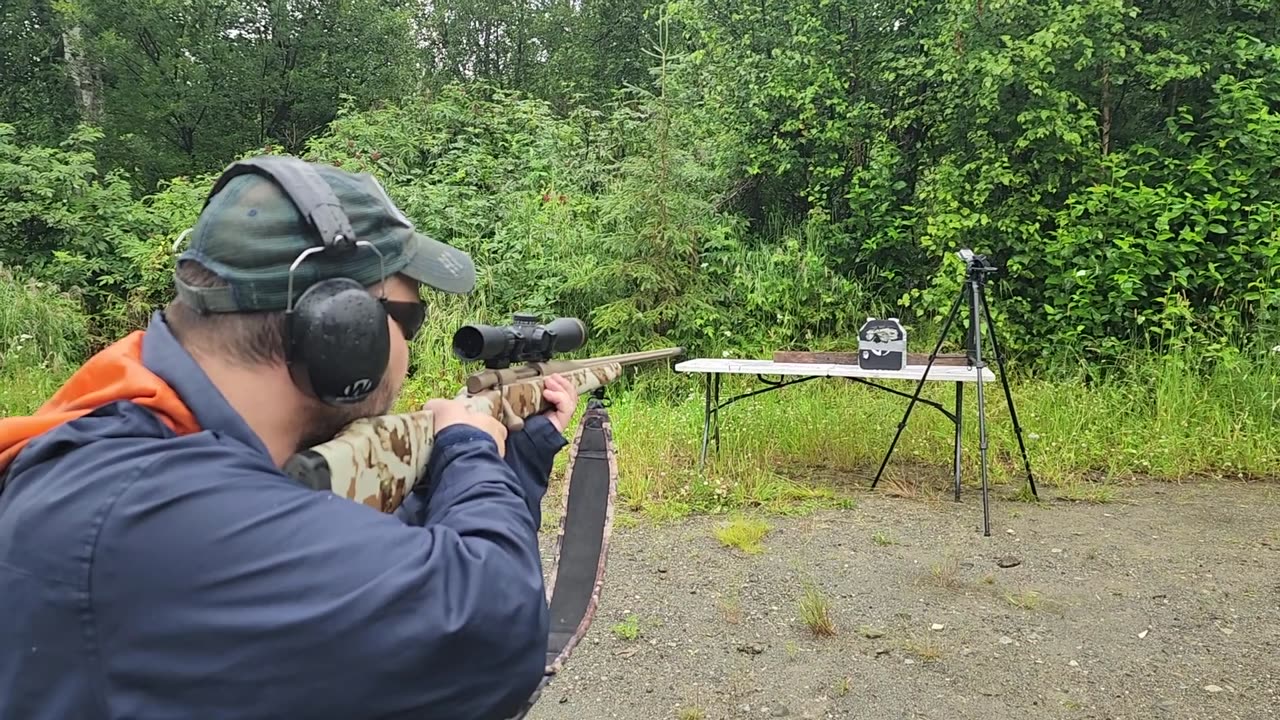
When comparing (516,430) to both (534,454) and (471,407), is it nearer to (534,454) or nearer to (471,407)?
(534,454)

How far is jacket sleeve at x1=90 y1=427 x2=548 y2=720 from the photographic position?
0.92 meters

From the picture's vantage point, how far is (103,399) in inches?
41.6

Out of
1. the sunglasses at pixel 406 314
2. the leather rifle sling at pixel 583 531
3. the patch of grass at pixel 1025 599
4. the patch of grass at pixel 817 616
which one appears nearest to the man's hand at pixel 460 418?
the sunglasses at pixel 406 314

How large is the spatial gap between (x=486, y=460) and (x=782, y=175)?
8.94 metres

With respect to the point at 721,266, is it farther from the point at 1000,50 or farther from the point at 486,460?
the point at 486,460

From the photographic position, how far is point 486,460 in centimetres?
139

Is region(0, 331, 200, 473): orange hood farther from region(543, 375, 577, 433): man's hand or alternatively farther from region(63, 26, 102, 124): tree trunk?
region(63, 26, 102, 124): tree trunk

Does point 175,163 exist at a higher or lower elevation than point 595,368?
higher

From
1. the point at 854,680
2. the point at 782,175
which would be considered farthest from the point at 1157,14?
the point at 854,680

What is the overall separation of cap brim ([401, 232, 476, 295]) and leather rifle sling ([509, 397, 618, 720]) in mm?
1042

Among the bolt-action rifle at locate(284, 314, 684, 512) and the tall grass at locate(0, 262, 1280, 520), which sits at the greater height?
the bolt-action rifle at locate(284, 314, 684, 512)

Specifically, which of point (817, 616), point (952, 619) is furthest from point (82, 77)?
point (952, 619)

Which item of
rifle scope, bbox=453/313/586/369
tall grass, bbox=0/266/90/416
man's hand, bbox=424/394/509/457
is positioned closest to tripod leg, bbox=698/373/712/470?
rifle scope, bbox=453/313/586/369

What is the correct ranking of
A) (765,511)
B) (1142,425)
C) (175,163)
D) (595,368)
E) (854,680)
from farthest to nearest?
(175,163)
(1142,425)
(765,511)
(854,680)
(595,368)
